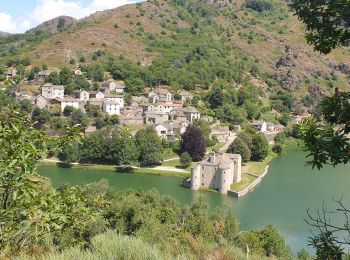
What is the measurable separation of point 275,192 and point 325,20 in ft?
71.8

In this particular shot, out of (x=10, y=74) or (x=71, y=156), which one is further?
(x=10, y=74)

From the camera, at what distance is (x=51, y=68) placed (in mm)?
50531

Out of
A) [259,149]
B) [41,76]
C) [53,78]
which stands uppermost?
[41,76]

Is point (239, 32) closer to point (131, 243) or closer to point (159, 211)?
point (159, 211)

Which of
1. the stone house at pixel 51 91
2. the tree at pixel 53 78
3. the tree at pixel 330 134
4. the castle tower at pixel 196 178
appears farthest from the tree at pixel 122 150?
the tree at pixel 330 134

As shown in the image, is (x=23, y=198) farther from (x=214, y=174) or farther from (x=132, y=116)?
(x=132, y=116)

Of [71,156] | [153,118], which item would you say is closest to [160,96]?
[153,118]

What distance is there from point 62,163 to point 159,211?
17.4 m

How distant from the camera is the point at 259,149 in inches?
1266

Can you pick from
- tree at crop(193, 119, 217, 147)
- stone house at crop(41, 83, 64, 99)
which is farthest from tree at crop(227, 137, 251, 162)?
stone house at crop(41, 83, 64, 99)

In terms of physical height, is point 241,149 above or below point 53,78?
below

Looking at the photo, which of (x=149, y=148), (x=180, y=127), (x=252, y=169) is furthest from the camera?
(x=180, y=127)

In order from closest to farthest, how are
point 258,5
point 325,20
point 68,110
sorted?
point 325,20 → point 68,110 → point 258,5

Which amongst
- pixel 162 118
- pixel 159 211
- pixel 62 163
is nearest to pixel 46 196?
pixel 159 211
